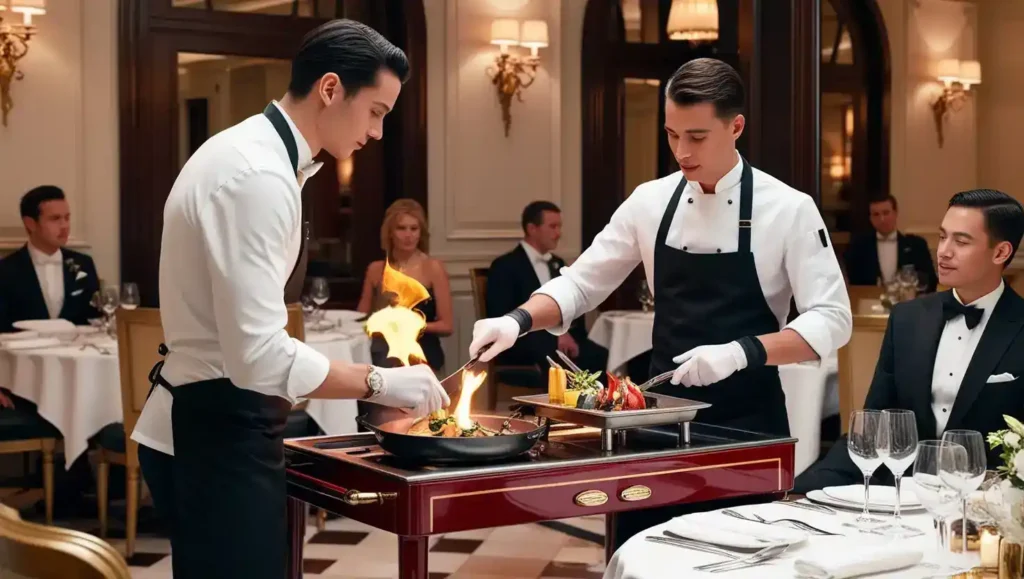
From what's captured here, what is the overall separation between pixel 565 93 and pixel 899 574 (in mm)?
7076

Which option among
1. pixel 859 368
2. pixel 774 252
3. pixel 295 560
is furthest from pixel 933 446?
pixel 859 368

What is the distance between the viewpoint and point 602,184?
886cm

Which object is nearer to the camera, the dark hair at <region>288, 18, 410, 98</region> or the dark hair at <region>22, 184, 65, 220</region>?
the dark hair at <region>288, 18, 410, 98</region>

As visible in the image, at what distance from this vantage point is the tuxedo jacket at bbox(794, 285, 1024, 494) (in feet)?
10.4

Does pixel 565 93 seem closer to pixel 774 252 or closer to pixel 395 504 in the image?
pixel 774 252

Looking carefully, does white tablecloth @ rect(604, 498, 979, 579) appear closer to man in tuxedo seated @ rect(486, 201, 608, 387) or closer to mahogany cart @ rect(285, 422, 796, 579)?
mahogany cart @ rect(285, 422, 796, 579)

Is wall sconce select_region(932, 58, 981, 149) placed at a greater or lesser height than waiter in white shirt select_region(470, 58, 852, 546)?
greater

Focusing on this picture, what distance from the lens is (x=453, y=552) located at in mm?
5129

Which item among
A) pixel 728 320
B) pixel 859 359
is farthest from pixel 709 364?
pixel 859 359

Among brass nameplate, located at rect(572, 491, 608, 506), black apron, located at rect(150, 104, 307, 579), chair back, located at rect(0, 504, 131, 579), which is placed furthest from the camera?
brass nameplate, located at rect(572, 491, 608, 506)

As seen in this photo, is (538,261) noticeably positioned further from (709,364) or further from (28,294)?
(709,364)

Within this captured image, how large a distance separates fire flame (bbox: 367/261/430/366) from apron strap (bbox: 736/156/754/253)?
81cm

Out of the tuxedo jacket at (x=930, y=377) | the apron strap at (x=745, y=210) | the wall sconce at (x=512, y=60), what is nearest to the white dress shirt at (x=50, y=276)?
the wall sconce at (x=512, y=60)

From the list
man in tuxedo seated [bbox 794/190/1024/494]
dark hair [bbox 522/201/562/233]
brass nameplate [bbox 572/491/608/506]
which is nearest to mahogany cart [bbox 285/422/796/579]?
brass nameplate [bbox 572/491/608/506]
